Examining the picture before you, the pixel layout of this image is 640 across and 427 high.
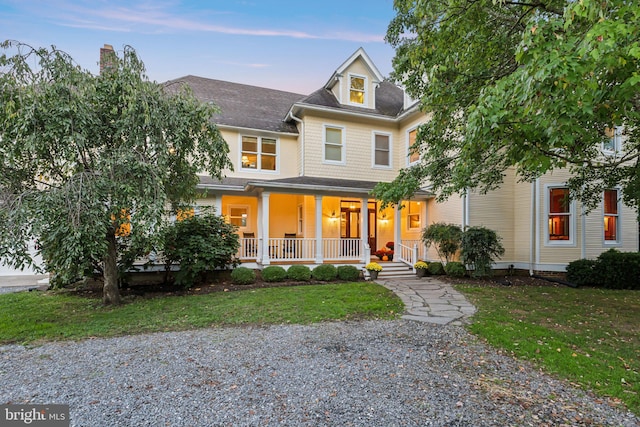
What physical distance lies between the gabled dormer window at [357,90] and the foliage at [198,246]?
7695 millimetres

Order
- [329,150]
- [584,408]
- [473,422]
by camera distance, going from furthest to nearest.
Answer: [329,150]
[584,408]
[473,422]

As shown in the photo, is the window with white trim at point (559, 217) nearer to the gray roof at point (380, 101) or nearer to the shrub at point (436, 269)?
the shrub at point (436, 269)

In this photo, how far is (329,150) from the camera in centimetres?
1297

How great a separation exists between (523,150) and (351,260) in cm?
806

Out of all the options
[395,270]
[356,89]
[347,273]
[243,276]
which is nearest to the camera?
[243,276]

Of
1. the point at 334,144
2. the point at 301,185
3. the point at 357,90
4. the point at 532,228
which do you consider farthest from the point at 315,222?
the point at 532,228

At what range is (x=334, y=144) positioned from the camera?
1295cm

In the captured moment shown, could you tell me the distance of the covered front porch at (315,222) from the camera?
1092 cm

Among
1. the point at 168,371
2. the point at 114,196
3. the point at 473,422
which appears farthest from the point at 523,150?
the point at 114,196

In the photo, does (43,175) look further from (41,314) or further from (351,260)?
(351,260)

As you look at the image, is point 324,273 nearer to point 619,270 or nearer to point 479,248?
point 479,248

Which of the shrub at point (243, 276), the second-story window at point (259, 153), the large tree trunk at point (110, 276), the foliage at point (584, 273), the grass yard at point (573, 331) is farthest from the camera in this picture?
the second-story window at point (259, 153)

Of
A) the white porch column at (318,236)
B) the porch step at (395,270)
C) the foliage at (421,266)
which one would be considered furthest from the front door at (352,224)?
the foliage at (421,266)

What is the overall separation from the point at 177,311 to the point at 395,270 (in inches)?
294
